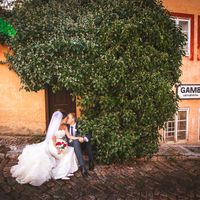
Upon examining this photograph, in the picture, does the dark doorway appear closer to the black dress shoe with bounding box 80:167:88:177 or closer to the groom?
the groom

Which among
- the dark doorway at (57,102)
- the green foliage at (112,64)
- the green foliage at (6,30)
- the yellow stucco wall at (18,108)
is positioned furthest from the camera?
the dark doorway at (57,102)

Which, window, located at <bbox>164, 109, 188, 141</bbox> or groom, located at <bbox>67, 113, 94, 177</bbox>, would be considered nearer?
groom, located at <bbox>67, 113, 94, 177</bbox>

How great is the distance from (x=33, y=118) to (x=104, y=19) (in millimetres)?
4922

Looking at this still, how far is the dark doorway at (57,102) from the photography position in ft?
36.6

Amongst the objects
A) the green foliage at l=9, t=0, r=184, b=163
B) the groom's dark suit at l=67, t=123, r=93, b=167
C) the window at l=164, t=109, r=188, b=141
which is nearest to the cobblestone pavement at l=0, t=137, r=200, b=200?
the groom's dark suit at l=67, t=123, r=93, b=167

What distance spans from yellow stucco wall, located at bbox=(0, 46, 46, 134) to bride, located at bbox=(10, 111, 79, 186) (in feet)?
11.7

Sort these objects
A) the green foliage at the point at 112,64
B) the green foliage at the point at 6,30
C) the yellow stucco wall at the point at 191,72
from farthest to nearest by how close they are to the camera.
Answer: the yellow stucco wall at the point at 191,72, the green foliage at the point at 6,30, the green foliage at the point at 112,64

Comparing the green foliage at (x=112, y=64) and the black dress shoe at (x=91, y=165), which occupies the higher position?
the green foliage at (x=112, y=64)

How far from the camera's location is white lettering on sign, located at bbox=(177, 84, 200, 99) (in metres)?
11.4

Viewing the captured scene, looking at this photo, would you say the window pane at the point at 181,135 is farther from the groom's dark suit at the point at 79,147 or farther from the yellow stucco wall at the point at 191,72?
the groom's dark suit at the point at 79,147

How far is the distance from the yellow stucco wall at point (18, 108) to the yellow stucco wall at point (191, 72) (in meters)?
5.51

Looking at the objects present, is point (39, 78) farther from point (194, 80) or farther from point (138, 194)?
point (194, 80)

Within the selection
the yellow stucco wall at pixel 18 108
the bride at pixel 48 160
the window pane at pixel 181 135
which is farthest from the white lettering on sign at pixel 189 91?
the bride at pixel 48 160

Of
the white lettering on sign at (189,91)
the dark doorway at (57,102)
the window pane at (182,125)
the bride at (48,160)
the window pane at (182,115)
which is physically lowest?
the bride at (48,160)
